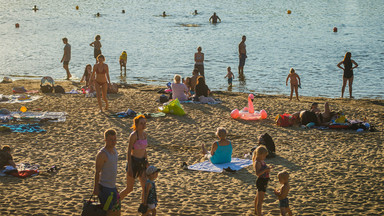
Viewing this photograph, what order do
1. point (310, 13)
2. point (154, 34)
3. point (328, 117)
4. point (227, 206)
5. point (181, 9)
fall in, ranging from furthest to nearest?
Answer: point (181, 9)
point (310, 13)
point (154, 34)
point (328, 117)
point (227, 206)

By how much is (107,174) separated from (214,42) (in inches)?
1310

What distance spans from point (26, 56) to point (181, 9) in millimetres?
42765

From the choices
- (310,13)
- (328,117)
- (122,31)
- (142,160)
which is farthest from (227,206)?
(310,13)

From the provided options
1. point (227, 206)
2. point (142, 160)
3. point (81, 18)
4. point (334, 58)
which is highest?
point (81, 18)

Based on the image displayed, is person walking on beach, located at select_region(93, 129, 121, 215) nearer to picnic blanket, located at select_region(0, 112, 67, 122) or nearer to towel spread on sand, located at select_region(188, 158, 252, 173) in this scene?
towel spread on sand, located at select_region(188, 158, 252, 173)

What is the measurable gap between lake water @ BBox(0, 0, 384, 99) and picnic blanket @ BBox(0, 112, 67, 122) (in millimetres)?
9061

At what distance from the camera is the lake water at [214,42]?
2453 centimetres

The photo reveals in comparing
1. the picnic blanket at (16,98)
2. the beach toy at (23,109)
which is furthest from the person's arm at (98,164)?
the picnic blanket at (16,98)

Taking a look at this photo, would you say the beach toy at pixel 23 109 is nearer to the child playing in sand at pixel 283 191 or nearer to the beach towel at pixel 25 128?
the beach towel at pixel 25 128

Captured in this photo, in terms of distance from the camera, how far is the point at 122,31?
47.4m

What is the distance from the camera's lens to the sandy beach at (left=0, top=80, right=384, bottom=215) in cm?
781

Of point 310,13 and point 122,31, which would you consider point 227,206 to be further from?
point 310,13

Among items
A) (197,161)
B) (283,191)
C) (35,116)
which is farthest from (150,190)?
(35,116)

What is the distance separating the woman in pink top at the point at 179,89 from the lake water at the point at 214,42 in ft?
18.2
